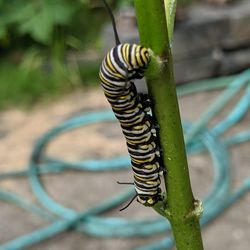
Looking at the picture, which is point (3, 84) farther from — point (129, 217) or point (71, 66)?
point (129, 217)

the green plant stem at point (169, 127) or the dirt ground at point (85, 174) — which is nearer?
the green plant stem at point (169, 127)

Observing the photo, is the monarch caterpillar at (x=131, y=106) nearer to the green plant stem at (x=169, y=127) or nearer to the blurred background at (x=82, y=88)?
the green plant stem at (x=169, y=127)

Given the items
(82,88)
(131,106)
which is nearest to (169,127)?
(131,106)

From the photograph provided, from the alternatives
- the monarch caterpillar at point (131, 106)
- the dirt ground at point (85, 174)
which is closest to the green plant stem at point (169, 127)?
the monarch caterpillar at point (131, 106)

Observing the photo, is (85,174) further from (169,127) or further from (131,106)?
(169,127)

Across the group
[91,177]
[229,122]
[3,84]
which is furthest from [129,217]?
[3,84]

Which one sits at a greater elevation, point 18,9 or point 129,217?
point 18,9
